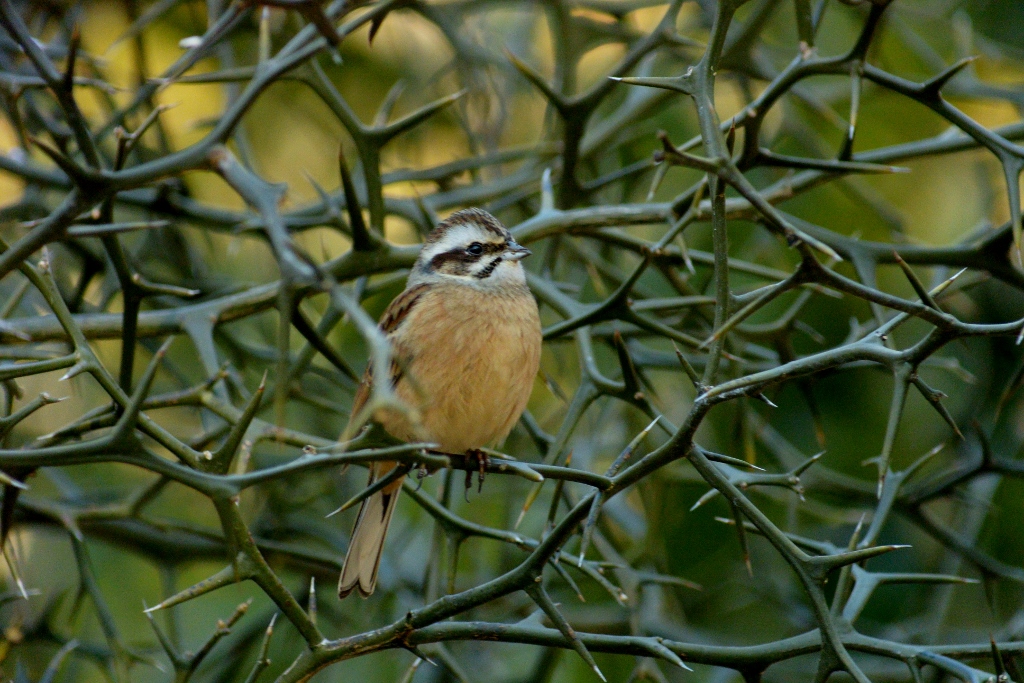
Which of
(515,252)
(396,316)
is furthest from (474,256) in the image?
(396,316)

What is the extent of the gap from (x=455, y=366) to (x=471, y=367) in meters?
0.06

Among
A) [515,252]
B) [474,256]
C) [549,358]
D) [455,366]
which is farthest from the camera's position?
[549,358]

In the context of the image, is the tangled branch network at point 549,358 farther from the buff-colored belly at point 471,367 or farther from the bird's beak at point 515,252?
the buff-colored belly at point 471,367

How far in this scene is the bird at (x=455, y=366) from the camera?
3227 millimetres

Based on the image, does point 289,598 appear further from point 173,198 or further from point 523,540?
point 173,198

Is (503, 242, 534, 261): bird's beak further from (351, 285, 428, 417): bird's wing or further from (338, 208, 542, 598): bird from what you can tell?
(351, 285, 428, 417): bird's wing

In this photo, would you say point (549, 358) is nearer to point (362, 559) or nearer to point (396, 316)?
point (396, 316)

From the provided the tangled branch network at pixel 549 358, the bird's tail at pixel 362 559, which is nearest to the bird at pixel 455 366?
the bird's tail at pixel 362 559

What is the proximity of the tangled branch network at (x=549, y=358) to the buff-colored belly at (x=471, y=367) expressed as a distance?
6.7 inches

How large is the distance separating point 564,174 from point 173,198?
1464 mm

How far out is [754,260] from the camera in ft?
14.3

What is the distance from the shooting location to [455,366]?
328cm

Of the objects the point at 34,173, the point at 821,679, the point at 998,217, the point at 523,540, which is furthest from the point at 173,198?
the point at 998,217

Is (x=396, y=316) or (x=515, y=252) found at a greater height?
(x=515, y=252)
